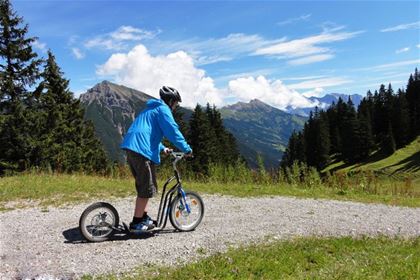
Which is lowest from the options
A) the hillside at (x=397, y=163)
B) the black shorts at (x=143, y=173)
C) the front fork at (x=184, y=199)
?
the hillside at (x=397, y=163)

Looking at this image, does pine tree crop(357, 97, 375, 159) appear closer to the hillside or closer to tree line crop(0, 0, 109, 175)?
the hillside

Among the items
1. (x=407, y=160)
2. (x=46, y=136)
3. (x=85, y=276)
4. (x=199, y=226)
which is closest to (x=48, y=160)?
(x=46, y=136)

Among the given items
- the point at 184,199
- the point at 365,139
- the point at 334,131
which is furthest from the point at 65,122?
the point at 334,131

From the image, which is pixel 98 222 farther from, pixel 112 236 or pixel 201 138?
pixel 201 138

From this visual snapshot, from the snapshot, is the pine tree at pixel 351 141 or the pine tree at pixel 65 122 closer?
the pine tree at pixel 65 122

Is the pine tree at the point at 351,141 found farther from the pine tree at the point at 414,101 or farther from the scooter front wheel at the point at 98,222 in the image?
the scooter front wheel at the point at 98,222

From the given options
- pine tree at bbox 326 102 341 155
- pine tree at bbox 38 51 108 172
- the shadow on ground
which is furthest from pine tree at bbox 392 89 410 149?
the shadow on ground

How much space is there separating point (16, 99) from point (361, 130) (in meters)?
88.1

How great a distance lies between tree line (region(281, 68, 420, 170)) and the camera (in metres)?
97.1

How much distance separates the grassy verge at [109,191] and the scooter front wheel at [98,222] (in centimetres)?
393

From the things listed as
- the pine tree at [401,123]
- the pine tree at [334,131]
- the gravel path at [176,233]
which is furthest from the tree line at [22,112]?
the pine tree at [334,131]

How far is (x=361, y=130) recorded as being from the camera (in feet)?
320

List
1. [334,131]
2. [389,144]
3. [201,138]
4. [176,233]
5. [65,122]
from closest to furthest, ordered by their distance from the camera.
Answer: [176,233], [65,122], [201,138], [389,144], [334,131]

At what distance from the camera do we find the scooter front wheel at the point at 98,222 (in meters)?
7.00
